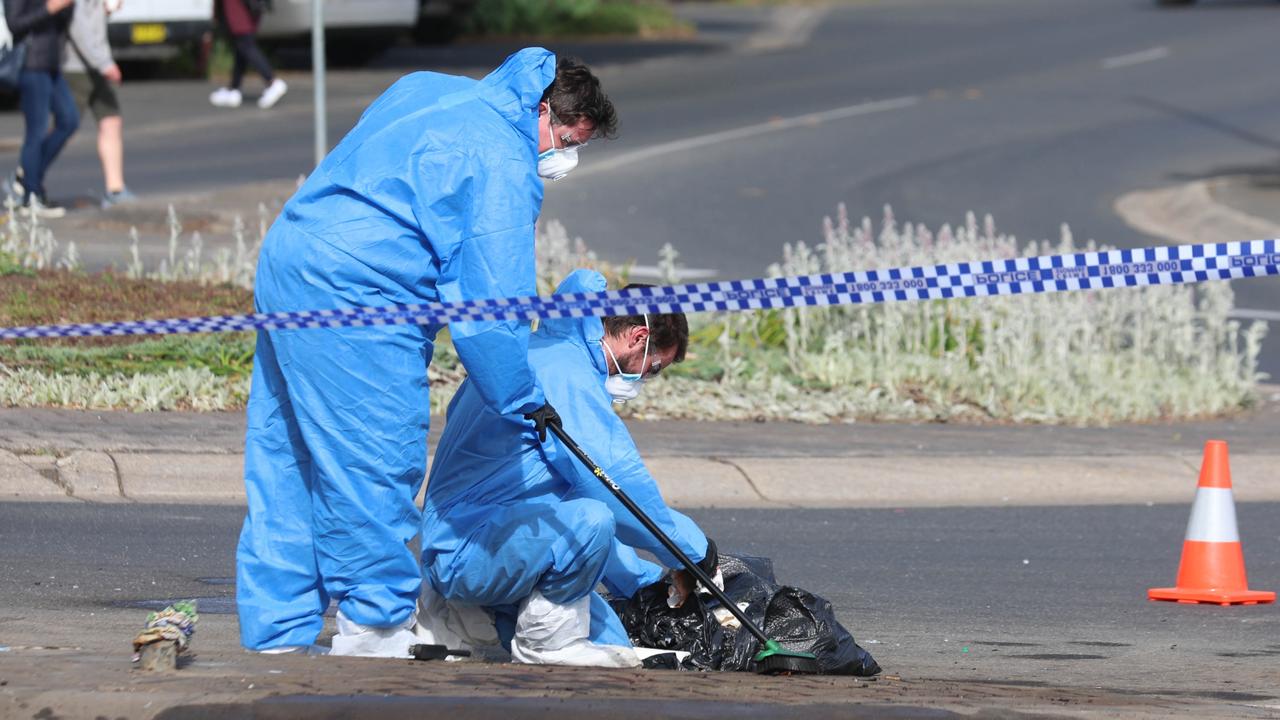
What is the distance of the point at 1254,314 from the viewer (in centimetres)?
1277

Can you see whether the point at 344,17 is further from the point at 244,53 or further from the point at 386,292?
the point at 386,292

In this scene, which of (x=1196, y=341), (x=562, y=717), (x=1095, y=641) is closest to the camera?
(x=562, y=717)

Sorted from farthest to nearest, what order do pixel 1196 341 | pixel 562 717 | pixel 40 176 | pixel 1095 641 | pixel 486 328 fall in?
pixel 40 176, pixel 1196 341, pixel 1095 641, pixel 486 328, pixel 562 717

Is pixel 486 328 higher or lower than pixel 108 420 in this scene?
higher

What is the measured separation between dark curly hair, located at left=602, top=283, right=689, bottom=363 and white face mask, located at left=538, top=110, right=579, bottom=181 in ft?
1.57

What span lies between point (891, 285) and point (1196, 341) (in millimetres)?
6986

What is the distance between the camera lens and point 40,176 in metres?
13.4

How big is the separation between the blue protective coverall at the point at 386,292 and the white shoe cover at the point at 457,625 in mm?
359

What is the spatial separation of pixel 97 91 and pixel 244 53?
23.4ft

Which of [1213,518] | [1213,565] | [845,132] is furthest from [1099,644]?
[845,132]

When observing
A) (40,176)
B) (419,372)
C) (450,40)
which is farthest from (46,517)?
(450,40)

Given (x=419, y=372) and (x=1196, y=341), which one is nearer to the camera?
(x=419, y=372)

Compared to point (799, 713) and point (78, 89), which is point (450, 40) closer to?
point (78, 89)

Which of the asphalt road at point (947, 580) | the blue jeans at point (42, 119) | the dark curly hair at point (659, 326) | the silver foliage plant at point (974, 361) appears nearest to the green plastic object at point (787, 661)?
the asphalt road at point (947, 580)
